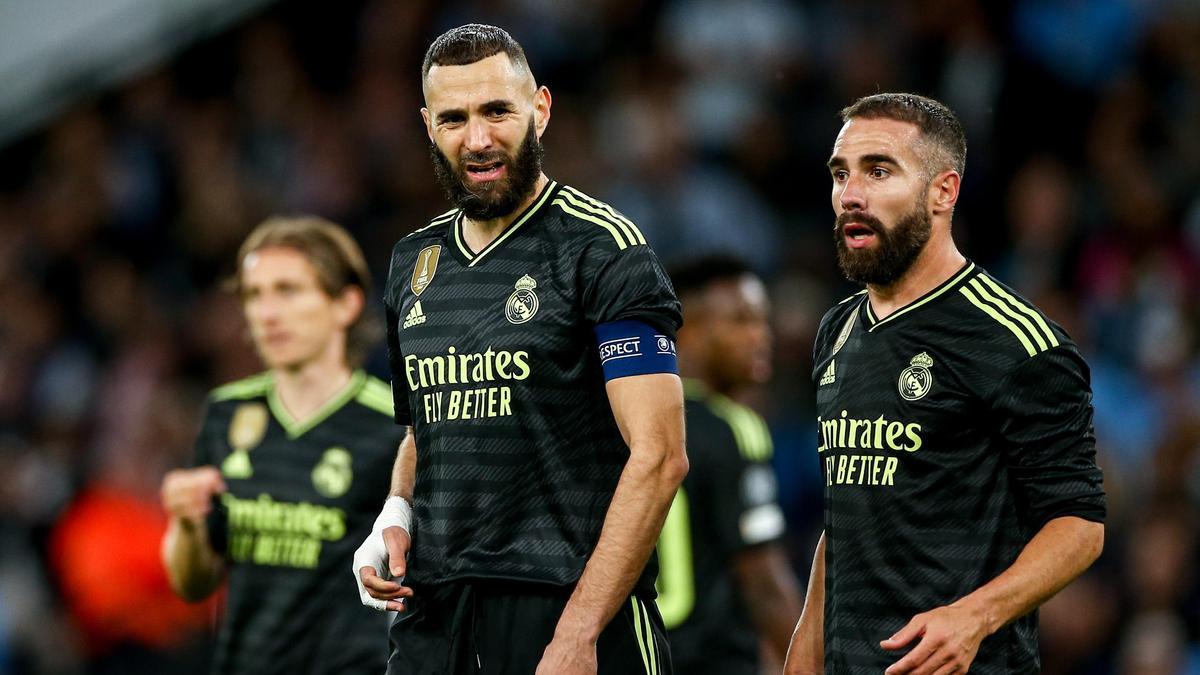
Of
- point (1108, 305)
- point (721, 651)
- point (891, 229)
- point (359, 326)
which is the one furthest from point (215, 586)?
point (1108, 305)

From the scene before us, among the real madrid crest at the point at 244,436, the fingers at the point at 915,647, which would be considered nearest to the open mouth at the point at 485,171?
the fingers at the point at 915,647

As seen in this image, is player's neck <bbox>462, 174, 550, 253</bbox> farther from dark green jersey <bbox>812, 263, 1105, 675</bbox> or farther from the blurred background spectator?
the blurred background spectator

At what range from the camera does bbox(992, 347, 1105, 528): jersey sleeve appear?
4.01 metres

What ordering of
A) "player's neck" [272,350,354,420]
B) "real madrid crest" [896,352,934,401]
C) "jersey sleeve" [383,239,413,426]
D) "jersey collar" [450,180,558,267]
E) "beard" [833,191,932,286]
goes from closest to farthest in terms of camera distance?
"real madrid crest" [896,352,934,401], "beard" [833,191,932,286], "jersey collar" [450,180,558,267], "jersey sleeve" [383,239,413,426], "player's neck" [272,350,354,420]

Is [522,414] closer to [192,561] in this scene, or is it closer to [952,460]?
[952,460]

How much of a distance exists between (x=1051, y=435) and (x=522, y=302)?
1.26m

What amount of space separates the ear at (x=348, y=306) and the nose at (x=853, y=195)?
229 centimetres

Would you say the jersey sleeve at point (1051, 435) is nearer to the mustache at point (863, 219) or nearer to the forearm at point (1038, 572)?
the forearm at point (1038, 572)

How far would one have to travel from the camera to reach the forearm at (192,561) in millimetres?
5848

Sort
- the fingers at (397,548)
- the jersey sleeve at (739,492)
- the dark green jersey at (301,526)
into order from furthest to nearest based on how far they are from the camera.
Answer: the jersey sleeve at (739,492)
the dark green jersey at (301,526)
the fingers at (397,548)

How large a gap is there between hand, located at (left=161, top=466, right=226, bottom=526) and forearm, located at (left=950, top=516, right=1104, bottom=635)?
→ 2.75 m

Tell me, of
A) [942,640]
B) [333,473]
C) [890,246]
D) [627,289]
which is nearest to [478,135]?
[627,289]

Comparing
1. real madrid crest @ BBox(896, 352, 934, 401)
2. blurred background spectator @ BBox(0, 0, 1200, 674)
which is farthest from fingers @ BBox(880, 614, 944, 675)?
blurred background spectator @ BBox(0, 0, 1200, 674)

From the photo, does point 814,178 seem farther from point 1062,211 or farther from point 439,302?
point 439,302
